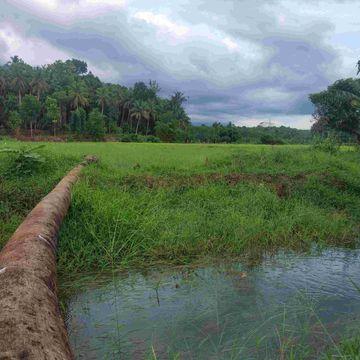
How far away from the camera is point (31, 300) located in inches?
113

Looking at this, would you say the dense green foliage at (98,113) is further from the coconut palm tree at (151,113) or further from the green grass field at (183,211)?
the green grass field at (183,211)

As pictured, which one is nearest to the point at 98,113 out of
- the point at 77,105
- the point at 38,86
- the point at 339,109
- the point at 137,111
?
the point at 77,105

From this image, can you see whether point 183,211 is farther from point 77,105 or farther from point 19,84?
point 19,84

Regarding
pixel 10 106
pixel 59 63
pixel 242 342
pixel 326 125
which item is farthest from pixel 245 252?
pixel 59 63

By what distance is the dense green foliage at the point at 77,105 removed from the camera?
67938 mm

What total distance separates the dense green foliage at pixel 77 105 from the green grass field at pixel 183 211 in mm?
54210

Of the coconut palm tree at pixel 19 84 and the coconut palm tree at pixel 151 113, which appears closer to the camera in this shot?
the coconut palm tree at pixel 19 84

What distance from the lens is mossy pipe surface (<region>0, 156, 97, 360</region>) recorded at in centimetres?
232

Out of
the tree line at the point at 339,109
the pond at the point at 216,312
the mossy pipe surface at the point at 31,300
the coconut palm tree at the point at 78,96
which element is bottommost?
the pond at the point at 216,312

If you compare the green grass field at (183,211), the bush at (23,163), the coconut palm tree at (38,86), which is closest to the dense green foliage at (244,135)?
the coconut palm tree at (38,86)

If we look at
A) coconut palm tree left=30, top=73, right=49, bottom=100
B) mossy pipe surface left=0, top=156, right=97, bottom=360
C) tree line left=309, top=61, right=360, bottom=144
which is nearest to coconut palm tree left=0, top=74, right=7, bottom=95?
coconut palm tree left=30, top=73, right=49, bottom=100

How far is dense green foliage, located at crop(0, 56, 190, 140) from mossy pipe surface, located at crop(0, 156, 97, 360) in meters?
60.6

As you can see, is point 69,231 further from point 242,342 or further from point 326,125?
point 326,125

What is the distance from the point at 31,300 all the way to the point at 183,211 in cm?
547
